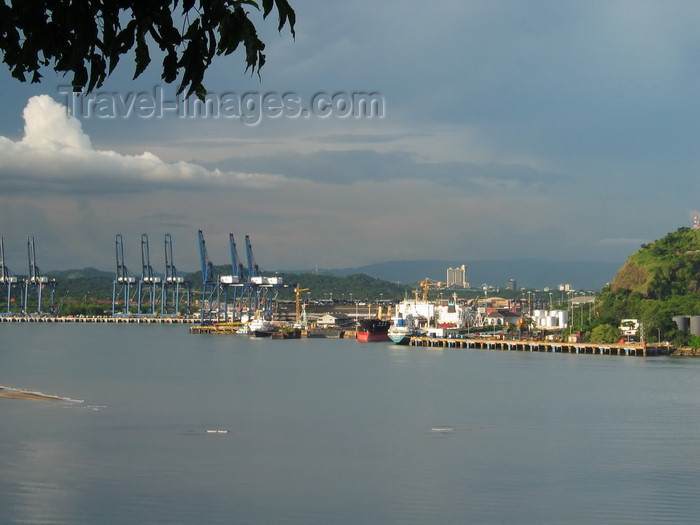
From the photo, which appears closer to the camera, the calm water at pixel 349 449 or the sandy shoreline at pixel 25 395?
the calm water at pixel 349 449

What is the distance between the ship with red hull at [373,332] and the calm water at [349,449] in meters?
27.2

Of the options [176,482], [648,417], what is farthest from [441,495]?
[648,417]

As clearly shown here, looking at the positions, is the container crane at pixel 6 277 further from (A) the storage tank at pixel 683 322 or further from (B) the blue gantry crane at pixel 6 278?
(A) the storage tank at pixel 683 322

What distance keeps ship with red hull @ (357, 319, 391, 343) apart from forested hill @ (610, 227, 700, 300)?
18439 millimetres

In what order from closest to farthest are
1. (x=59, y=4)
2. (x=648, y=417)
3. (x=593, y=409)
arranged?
1. (x=59, y=4)
2. (x=648, y=417)
3. (x=593, y=409)

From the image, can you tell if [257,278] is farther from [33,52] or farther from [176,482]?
[33,52]

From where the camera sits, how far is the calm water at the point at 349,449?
10.8 metres

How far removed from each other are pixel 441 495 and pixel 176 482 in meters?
3.30

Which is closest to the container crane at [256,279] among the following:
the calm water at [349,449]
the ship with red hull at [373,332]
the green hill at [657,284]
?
the ship with red hull at [373,332]

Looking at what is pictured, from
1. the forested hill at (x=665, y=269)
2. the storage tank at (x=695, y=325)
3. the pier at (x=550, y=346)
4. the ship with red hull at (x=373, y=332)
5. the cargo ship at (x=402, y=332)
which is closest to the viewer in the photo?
the pier at (x=550, y=346)

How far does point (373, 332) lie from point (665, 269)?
70.7 feet

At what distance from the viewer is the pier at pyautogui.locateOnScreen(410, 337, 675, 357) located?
140 feet

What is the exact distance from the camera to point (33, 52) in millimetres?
2549

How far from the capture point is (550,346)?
155 feet
